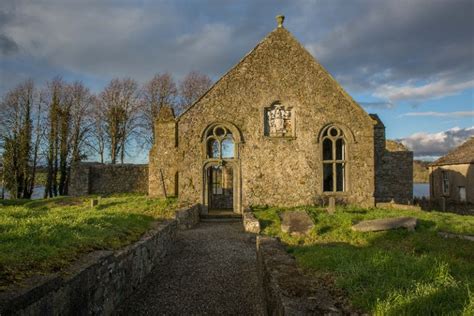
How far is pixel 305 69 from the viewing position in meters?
19.2

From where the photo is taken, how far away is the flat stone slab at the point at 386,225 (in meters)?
11.4

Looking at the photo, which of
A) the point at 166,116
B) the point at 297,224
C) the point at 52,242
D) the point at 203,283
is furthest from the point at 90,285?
the point at 166,116

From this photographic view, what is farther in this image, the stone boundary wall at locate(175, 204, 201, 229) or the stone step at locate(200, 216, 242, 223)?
the stone step at locate(200, 216, 242, 223)

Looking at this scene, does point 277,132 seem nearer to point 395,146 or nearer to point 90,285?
point 395,146

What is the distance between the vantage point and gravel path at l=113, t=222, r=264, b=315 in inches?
262

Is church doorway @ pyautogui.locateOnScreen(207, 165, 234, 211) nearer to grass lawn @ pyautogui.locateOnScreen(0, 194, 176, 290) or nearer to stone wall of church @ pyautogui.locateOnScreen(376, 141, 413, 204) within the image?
stone wall of church @ pyautogui.locateOnScreen(376, 141, 413, 204)

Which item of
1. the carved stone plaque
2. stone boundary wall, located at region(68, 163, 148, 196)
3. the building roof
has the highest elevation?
the carved stone plaque

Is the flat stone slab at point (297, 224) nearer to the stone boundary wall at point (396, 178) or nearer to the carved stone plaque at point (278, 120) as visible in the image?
the carved stone plaque at point (278, 120)

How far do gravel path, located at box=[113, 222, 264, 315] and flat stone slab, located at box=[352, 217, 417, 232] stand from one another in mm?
3767

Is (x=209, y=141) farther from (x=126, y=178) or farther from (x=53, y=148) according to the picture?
(x=53, y=148)

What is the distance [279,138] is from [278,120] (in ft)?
3.29

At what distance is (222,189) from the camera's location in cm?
2667

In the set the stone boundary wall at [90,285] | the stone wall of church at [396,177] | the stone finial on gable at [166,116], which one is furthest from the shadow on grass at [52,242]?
the stone wall of church at [396,177]

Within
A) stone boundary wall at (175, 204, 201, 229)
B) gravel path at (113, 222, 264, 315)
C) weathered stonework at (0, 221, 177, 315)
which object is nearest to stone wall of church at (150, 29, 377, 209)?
stone boundary wall at (175, 204, 201, 229)
